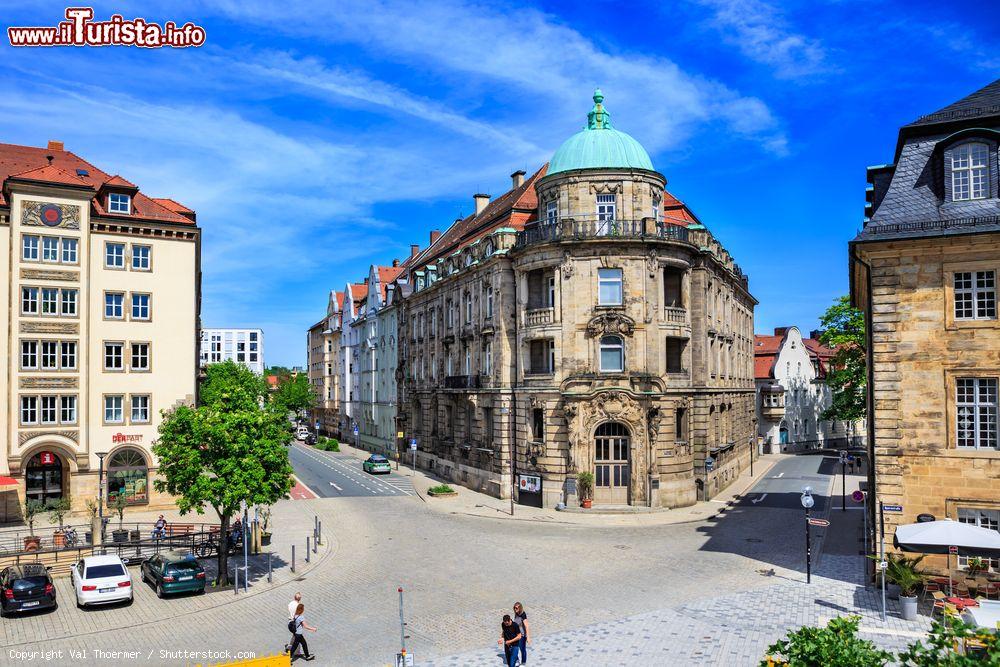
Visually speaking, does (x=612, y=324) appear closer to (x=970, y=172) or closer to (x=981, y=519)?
(x=970, y=172)

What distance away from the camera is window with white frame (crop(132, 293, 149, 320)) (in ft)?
135

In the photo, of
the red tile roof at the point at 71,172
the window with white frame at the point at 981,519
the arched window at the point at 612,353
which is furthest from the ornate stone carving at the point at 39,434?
the window with white frame at the point at 981,519

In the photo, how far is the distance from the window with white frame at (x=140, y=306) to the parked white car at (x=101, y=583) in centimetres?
2020

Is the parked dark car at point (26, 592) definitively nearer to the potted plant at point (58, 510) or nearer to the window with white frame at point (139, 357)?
the potted plant at point (58, 510)

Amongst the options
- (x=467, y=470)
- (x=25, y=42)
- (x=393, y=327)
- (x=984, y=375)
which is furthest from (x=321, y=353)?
(x=984, y=375)

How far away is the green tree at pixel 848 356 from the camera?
47719 mm

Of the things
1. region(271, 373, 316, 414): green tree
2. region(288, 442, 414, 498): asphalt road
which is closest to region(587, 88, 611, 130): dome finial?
region(288, 442, 414, 498): asphalt road

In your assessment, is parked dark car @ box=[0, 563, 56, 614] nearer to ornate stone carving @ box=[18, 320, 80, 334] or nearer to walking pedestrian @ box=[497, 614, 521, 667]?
walking pedestrian @ box=[497, 614, 521, 667]

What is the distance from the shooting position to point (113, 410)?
40031 millimetres

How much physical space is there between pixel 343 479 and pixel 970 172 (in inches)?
1753

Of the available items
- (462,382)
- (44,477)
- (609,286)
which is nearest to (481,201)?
(462,382)

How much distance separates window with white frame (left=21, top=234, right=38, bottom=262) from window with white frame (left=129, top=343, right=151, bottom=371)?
21.4 ft

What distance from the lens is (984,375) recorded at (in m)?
23.0

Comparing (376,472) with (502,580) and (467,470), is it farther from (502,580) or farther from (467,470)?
(502,580)
